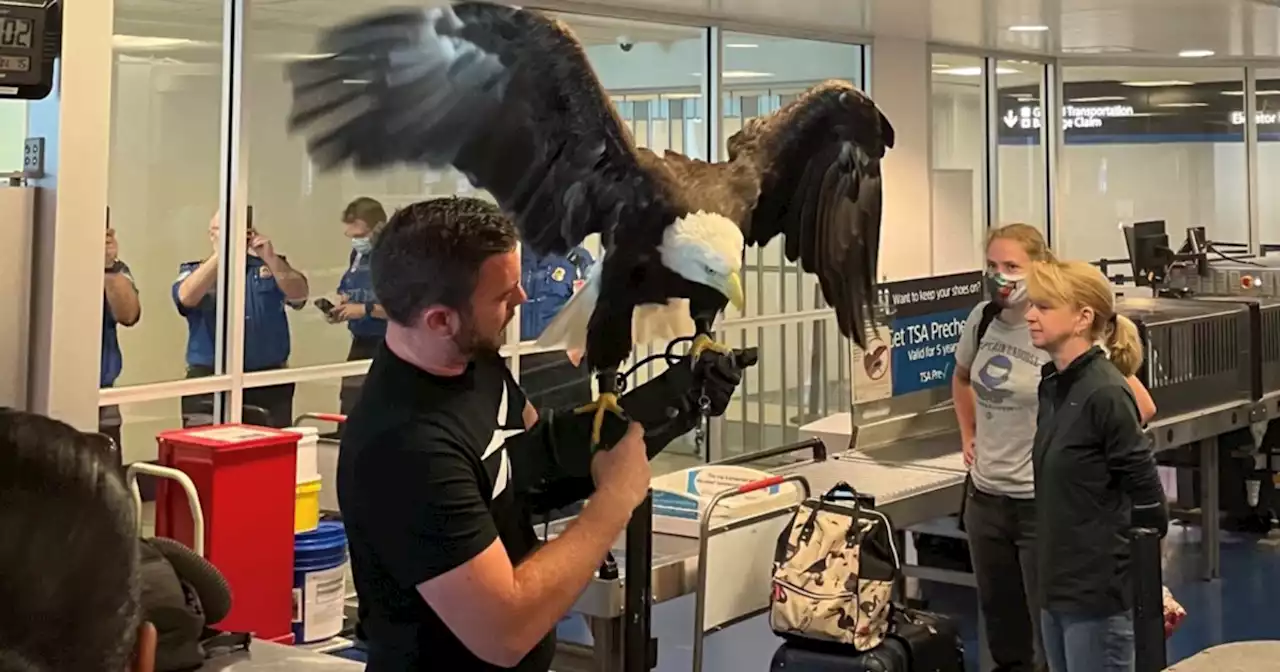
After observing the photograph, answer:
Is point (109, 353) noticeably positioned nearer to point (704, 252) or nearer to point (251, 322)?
point (251, 322)

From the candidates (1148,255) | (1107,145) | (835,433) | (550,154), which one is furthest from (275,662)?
(1107,145)

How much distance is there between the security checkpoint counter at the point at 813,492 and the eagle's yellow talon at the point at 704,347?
2.88 ft

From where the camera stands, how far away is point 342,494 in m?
1.36

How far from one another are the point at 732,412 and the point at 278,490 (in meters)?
4.71

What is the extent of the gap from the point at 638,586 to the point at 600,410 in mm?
293

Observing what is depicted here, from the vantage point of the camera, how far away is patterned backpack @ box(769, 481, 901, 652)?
273 cm

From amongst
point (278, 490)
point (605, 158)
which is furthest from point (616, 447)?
point (278, 490)

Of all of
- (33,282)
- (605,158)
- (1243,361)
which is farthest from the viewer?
(1243,361)

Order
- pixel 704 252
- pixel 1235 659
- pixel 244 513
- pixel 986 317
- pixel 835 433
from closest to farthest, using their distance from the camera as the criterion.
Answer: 1. pixel 1235 659
2. pixel 704 252
3. pixel 244 513
4. pixel 986 317
5. pixel 835 433

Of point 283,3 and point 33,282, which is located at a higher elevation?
point 283,3

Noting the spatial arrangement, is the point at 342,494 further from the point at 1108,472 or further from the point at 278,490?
the point at 1108,472

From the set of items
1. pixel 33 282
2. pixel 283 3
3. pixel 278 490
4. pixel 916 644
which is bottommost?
pixel 916 644

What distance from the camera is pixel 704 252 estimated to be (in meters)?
1.61

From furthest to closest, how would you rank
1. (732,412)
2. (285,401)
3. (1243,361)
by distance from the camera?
1. (732,412)
2. (1243,361)
3. (285,401)
